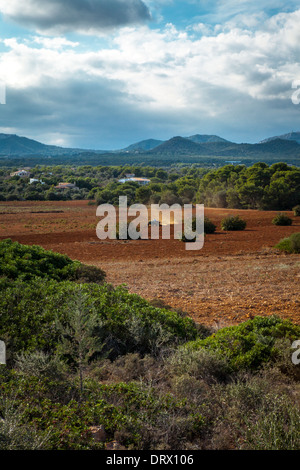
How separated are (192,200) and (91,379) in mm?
48324

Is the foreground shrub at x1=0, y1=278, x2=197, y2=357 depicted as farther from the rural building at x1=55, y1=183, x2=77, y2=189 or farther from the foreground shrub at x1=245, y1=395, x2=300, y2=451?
the rural building at x1=55, y1=183, x2=77, y2=189

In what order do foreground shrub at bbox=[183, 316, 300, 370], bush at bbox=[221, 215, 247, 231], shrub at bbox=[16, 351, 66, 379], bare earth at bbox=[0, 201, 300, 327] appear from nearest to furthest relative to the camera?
shrub at bbox=[16, 351, 66, 379] → foreground shrub at bbox=[183, 316, 300, 370] → bare earth at bbox=[0, 201, 300, 327] → bush at bbox=[221, 215, 247, 231]

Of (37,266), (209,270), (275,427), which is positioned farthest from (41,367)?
(209,270)

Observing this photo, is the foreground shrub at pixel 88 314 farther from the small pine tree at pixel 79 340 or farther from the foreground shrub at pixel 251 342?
the foreground shrub at pixel 251 342

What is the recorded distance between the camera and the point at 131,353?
4320mm

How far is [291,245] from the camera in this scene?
16.6 meters

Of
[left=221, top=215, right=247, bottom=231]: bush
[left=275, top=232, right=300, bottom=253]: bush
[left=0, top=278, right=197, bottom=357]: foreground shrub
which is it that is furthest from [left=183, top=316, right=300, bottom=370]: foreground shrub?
[left=221, top=215, right=247, bottom=231]: bush

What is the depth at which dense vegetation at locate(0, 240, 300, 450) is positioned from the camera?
105 inches

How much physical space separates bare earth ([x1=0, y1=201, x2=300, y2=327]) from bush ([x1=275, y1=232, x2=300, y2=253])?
0.61m

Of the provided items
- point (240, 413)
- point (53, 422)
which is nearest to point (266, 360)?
point (240, 413)

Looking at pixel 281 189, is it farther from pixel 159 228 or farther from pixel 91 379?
pixel 91 379

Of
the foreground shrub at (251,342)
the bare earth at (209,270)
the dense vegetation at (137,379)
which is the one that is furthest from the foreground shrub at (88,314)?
the bare earth at (209,270)

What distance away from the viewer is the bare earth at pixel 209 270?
715 centimetres

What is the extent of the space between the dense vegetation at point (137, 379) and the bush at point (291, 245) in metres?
12.2
